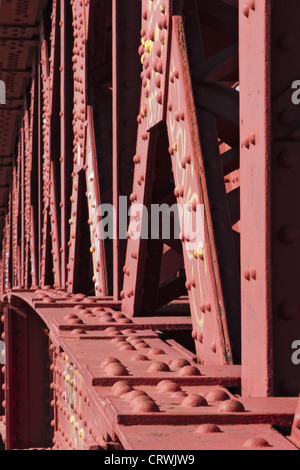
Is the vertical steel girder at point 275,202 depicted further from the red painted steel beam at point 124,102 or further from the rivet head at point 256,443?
the red painted steel beam at point 124,102

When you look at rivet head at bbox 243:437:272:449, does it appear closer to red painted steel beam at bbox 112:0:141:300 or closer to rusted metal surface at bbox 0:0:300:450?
rusted metal surface at bbox 0:0:300:450

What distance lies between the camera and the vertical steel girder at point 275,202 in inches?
104

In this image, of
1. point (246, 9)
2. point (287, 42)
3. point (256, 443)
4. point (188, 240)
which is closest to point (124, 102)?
point (188, 240)

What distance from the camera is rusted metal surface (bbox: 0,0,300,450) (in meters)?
2.51

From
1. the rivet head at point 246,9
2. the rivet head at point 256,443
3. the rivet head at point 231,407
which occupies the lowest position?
the rivet head at point 256,443

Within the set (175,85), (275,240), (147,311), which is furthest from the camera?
(147,311)

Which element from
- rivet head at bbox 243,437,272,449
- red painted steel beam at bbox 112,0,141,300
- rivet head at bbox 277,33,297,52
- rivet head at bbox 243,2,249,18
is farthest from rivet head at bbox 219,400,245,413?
red painted steel beam at bbox 112,0,141,300

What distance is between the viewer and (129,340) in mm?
3904

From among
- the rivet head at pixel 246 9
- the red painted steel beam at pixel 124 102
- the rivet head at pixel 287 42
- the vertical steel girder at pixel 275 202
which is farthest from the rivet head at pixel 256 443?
the red painted steel beam at pixel 124 102

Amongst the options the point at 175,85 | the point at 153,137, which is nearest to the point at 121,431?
the point at 175,85

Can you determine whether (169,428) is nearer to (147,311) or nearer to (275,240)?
(275,240)

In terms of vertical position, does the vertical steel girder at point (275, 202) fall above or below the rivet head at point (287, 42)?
below
